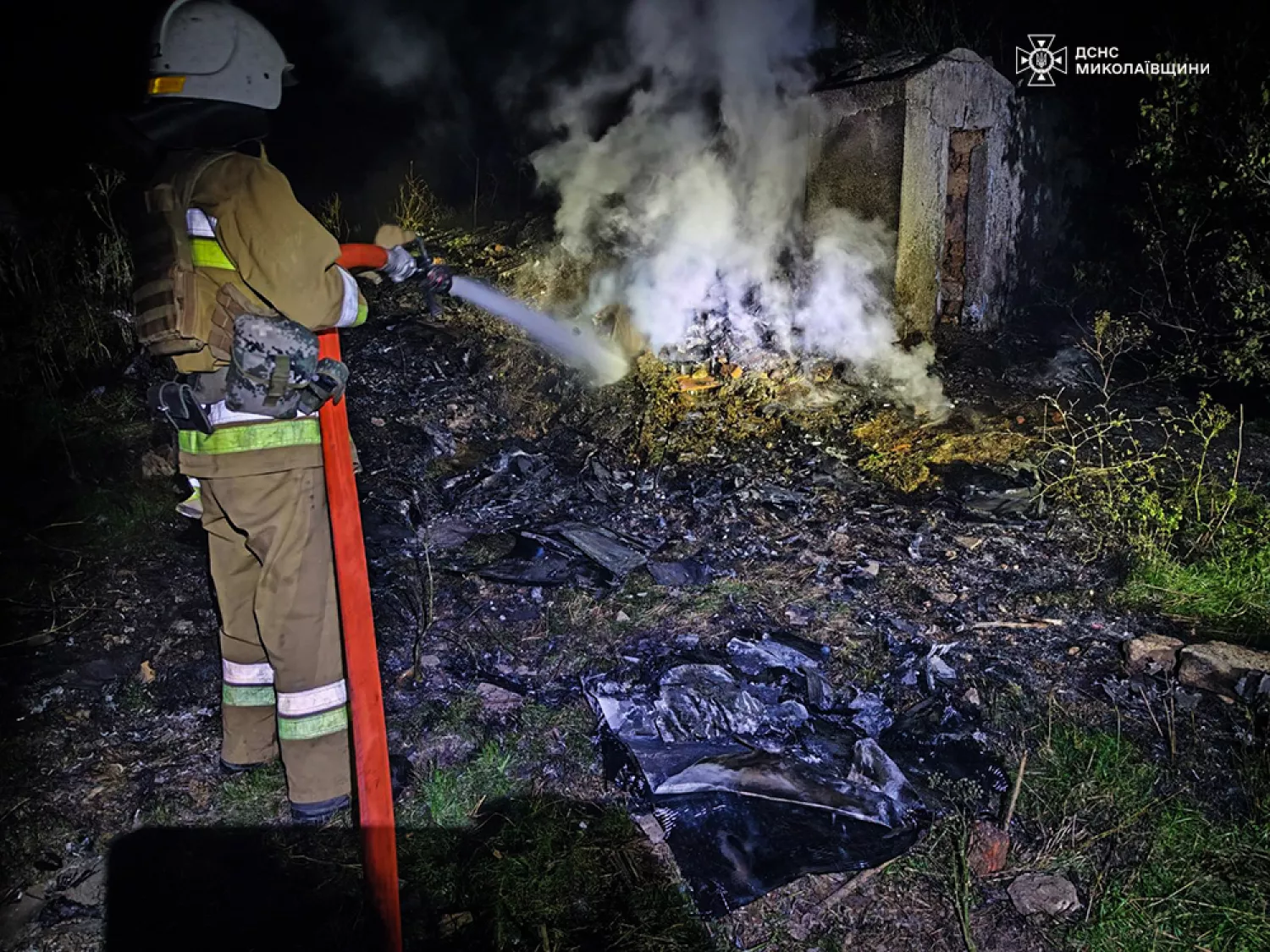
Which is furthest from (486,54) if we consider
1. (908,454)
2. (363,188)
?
(908,454)

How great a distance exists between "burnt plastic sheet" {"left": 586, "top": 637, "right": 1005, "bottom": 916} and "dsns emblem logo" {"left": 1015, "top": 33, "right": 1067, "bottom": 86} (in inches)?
284

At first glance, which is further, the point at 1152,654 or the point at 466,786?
the point at 1152,654

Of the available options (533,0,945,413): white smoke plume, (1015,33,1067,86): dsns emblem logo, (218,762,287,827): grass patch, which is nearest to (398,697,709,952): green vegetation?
(218,762,287,827): grass patch

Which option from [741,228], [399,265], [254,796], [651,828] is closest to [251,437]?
[399,265]

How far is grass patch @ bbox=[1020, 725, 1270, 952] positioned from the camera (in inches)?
95.8

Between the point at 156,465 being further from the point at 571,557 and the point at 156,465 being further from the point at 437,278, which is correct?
the point at 437,278

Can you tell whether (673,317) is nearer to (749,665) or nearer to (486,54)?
(749,665)

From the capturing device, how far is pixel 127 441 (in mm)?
5570

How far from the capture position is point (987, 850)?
272 centimetres

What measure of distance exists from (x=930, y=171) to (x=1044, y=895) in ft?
18.9

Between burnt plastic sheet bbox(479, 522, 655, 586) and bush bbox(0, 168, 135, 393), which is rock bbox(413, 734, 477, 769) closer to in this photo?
burnt plastic sheet bbox(479, 522, 655, 586)

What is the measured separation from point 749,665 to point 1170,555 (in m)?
2.39

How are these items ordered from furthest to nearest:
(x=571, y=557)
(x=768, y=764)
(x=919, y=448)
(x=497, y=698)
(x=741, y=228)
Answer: (x=741, y=228) < (x=919, y=448) < (x=571, y=557) < (x=497, y=698) < (x=768, y=764)

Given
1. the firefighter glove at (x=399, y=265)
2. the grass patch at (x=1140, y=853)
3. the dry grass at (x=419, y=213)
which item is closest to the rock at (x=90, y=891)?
the firefighter glove at (x=399, y=265)
